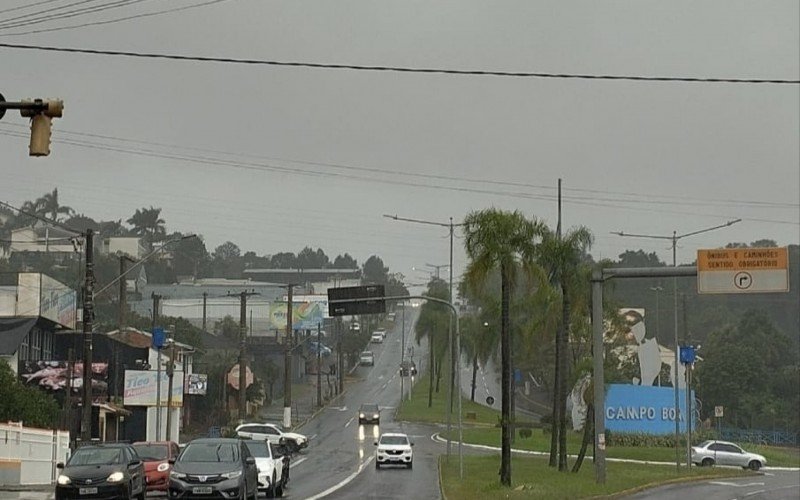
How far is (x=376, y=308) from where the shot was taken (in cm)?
4862

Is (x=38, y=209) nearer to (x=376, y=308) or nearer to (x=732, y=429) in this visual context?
(x=732, y=429)

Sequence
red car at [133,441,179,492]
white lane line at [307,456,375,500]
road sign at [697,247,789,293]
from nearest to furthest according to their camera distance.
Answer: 1. road sign at [697,247,789,293]
2. red car at [133,441,179,492]
3. white lane line at [307,456,375,500]

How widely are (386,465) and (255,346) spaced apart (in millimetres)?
67150

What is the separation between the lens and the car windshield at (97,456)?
97.8ft

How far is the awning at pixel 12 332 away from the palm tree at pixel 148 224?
118 metres

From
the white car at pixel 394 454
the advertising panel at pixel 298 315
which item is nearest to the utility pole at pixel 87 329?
the white car at pixel 394 454

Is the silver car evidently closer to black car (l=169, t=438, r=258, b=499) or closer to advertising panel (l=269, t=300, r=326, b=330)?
black car (l=169, t=438, r=258, b=499)

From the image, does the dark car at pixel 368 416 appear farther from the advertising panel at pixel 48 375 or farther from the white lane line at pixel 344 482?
the white lane line at pixel 344 482

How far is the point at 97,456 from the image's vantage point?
98.8 feet

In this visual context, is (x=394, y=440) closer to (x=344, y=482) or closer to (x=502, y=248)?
(x=344, y=482)

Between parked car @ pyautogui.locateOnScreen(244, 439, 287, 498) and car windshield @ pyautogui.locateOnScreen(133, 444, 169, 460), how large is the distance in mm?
3540

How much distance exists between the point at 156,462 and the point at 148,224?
509 ft

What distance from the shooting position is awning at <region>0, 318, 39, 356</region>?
213 feet

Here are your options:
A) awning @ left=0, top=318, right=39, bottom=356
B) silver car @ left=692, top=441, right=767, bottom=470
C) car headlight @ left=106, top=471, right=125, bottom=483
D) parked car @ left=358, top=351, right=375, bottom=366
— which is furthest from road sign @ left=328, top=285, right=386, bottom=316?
parked car @ left=358, top=351, right=375, bottom=366
